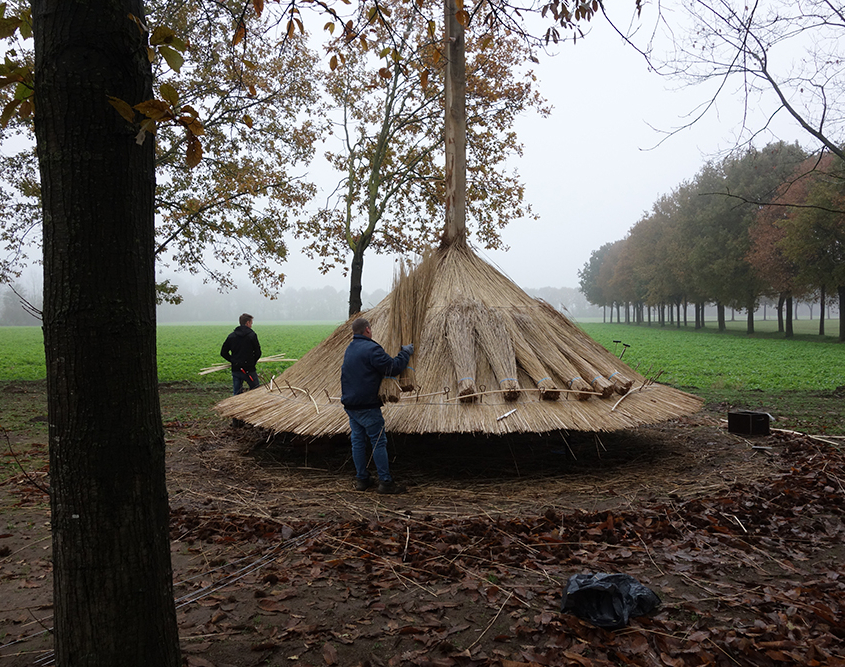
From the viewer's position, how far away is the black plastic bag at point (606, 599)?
2.96 meters

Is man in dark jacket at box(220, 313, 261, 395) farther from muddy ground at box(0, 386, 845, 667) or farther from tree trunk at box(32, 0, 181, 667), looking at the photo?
tree trunk at box(32, 0, 181, 667)

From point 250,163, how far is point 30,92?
12.5m

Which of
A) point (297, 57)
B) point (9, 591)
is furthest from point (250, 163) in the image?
point (9, 591)

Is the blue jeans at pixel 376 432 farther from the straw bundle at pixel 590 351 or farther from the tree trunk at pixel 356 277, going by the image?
the tree trunk at pixel 356 277

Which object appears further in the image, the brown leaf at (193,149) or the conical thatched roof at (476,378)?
the conical thatched roof at (476,378)

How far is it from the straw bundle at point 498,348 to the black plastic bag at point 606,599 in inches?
112

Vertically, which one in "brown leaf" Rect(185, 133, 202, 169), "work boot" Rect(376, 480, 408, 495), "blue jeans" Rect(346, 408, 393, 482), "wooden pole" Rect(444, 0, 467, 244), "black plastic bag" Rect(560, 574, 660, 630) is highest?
"wooden pole" Rect(444, 0, 467, 244)

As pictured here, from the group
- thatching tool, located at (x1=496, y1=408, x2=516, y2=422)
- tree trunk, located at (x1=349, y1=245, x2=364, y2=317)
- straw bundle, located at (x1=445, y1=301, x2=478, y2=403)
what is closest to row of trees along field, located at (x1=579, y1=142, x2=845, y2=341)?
tree trunk, located at (x1=349, y1=245, x2=364, y2=317)

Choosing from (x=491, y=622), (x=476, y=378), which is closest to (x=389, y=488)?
(x=476, y=378)

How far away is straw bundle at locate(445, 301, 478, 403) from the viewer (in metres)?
5.97

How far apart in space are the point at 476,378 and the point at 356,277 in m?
8.85

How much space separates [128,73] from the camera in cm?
203

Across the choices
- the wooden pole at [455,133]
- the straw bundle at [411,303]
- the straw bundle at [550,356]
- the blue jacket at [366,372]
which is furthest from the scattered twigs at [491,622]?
the wooden pole at [455,133]

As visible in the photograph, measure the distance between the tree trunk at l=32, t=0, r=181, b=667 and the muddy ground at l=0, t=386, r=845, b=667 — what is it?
677 mm
